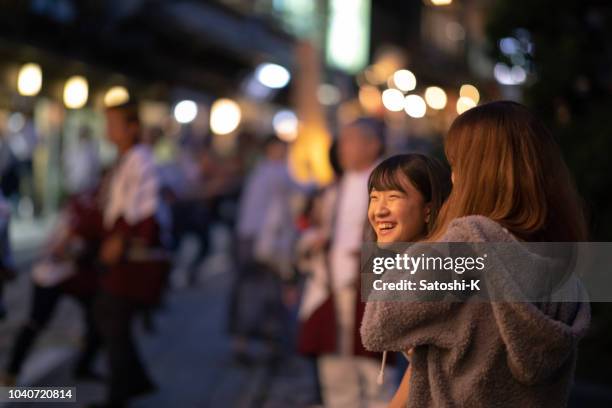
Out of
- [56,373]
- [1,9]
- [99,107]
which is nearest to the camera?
[56,373]

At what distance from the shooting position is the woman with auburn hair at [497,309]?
2545 mm

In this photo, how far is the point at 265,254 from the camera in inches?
386

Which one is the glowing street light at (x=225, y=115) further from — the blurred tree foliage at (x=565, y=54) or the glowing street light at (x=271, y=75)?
the blurred tree foliage at (x=565, y=54)

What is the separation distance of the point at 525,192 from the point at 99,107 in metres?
20.6

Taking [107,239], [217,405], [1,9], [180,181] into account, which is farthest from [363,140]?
[1,9]

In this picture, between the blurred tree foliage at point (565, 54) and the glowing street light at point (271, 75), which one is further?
the glowing street light at point (271, 75)

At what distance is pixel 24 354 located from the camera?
7.02 meters

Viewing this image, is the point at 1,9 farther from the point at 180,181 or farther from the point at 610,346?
the point at 610,346

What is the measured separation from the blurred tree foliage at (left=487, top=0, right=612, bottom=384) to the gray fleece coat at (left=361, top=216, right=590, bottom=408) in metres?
5.35

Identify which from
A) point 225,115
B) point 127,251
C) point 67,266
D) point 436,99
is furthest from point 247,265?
point 436,99

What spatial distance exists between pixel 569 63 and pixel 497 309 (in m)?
5.99

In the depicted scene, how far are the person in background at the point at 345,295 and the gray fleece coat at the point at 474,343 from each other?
9.33 feet

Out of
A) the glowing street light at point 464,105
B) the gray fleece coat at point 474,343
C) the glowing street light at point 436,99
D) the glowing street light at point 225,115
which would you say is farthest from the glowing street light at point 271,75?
the gray fleece coat at point 474,343

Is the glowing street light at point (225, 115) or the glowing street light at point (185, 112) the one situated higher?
the glowing street light at point (185, 112)
